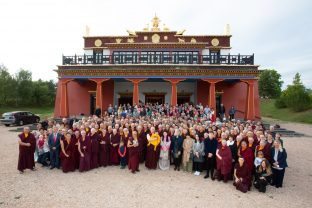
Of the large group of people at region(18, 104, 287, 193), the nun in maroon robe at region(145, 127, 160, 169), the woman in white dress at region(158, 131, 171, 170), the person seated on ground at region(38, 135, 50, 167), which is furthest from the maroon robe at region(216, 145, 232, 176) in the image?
the person seated on ground at region(38, 135, 50, 167)

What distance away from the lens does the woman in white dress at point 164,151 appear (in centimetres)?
825

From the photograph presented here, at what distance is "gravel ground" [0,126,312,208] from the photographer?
541 centimetres

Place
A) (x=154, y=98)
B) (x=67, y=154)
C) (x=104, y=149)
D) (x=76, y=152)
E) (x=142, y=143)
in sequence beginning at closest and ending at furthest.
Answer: (x=67, y=154), (x=76, y=152), (x=104, y=149), (x=142, y=143), (x=154, y=98)

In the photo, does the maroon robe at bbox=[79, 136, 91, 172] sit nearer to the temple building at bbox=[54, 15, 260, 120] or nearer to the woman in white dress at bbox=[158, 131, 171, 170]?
the woman in white dress at bbox=[158, 131, 171, 170]

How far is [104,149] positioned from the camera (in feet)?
27.5

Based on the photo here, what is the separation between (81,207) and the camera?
16.7 feet

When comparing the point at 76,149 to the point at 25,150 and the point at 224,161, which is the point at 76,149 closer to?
the point at 25,150

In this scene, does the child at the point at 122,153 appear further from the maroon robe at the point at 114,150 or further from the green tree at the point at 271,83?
the green tree at the point at 271,83

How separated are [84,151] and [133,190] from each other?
2.71 metres

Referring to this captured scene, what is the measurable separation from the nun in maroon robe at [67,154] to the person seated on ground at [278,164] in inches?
276

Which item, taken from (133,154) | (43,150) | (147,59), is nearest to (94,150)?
(133,154)

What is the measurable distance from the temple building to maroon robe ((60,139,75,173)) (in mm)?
11308

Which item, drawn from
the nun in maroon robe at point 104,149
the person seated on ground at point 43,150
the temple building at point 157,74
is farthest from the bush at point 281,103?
the person seated on ground at point 43,150

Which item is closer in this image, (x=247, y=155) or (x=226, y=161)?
(x=247, y=155)
